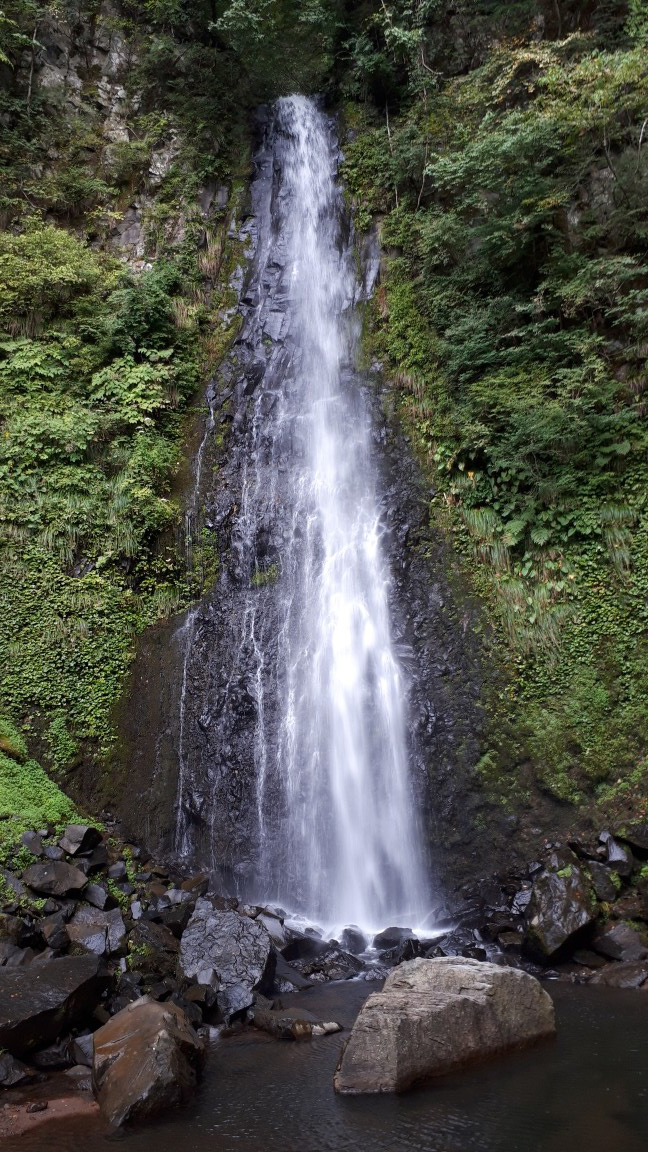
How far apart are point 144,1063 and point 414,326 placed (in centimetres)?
1249

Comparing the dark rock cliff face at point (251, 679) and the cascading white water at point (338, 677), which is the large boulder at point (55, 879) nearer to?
the dark rock cliff face at point (251, 679)

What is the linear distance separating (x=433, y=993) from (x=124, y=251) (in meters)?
16.2

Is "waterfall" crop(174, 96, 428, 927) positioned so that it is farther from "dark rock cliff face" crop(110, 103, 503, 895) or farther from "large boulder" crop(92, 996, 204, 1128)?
"large boulder" crop(92, 996, 204, 1128)

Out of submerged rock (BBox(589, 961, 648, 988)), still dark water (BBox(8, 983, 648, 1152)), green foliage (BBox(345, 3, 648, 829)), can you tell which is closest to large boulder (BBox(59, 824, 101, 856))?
still dark water (BBox(8, 983, 648, 1152))

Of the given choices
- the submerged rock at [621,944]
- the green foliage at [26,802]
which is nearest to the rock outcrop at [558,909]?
the submerged rock at [621,944]

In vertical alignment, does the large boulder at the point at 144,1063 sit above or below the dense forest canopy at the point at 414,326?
below

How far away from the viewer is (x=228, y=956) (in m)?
7.01

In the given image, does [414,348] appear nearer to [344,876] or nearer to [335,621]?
[335,621]

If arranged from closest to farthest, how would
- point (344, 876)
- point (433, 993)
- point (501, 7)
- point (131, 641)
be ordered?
point (433, 993) → point (344, 876) → point (131, 641) → point (501, 7)

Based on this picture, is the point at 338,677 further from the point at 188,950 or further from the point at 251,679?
the point at 188,950

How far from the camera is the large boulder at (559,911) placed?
734 centimetres

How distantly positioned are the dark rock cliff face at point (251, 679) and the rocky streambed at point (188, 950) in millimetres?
779

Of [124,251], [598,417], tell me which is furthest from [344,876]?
[124,251]

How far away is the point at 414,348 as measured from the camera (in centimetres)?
1352
